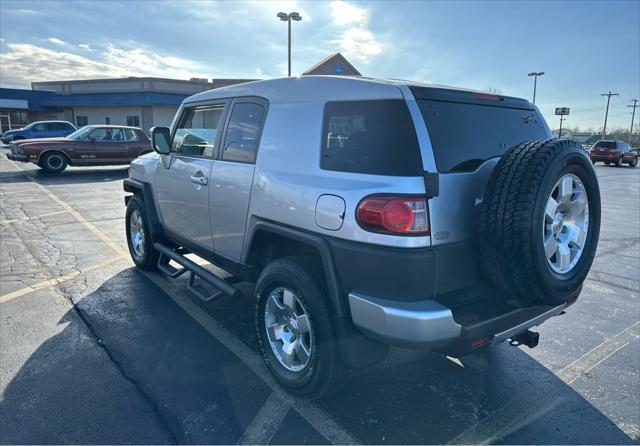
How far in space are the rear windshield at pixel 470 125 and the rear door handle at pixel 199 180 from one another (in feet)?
6.46

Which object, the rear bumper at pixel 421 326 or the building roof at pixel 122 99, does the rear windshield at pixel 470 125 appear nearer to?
the rear bumper at pixel 421 326

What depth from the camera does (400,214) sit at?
2219 millimetres

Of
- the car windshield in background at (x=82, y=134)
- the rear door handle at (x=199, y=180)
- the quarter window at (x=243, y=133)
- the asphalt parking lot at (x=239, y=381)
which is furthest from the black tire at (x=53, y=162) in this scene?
the quarter window at (x=243, y=133)

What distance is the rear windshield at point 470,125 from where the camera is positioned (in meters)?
2.45

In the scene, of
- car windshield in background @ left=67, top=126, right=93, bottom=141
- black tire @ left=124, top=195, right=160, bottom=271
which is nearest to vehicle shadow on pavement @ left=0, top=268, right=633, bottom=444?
black tire @ left=124, top=195, right=160, bottom=271

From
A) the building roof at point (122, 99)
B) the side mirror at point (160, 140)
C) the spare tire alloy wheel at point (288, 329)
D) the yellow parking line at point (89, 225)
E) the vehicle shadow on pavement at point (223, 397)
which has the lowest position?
the vehicle shadow on pavement at point (223, 397)

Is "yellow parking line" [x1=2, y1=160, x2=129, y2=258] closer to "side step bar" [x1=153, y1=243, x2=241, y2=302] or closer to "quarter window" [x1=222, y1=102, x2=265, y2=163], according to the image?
"side step bar" [x1=153, y1=243, x2=241, y2=302]

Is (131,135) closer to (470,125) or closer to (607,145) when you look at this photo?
(470,125)

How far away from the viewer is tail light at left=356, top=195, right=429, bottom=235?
2223 mm

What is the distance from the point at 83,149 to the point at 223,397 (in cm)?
1536

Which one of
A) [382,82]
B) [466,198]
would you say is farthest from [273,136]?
[466,198]

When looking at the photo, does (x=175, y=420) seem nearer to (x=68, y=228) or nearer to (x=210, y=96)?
(x=210, y=96)

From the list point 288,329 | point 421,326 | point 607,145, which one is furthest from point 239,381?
point 607,145

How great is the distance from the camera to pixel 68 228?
24.8ft
